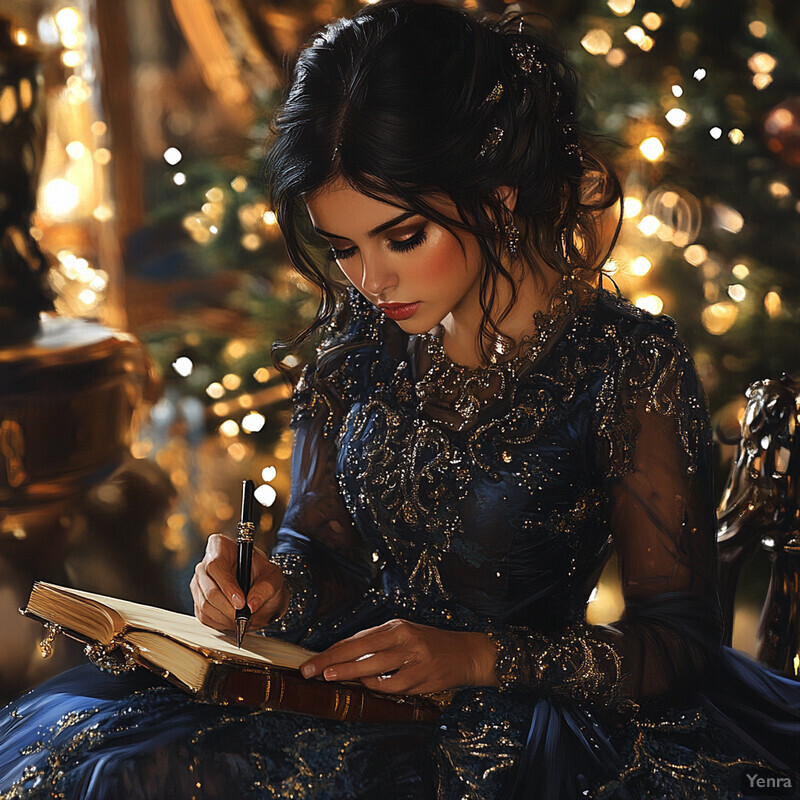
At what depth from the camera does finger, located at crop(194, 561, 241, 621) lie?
3.33 feet

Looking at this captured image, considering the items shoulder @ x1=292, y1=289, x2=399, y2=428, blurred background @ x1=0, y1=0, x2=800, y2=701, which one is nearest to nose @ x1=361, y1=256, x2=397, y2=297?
shoulder @ x1=292, y1=289, x2=399, y2=428

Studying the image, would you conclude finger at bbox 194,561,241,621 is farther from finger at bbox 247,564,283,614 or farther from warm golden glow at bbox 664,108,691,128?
warm golden glow at bbox 664,108,691,128

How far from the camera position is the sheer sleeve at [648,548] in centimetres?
95

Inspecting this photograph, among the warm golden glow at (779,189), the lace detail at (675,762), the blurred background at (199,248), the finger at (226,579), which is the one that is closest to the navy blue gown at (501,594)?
the lace detail at (675,762)

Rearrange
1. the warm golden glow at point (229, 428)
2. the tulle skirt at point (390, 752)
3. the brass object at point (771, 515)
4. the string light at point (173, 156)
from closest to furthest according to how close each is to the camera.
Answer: the tulle skirt at point (390, 752) < the brass object at point (771, 515) < the string light at point (173, 156) < the warm golden glow at point (229, 428)

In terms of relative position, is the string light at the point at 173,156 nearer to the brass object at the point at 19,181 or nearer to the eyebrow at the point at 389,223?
the brass object at the point at 19,181

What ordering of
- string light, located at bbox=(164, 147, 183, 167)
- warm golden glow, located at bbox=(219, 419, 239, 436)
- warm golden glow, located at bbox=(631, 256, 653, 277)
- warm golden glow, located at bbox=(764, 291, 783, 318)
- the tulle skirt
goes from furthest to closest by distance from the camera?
warm golden glow, located at bbox=(219, 419, 239, 436) → string light, located at bbox=(164, 147, 183, 167) → warm golden glow, located at bbox=(631, 256, 653, 277) → warm golden glow, located at bbox=(764, 291, 783, 318) → the tulle skirt

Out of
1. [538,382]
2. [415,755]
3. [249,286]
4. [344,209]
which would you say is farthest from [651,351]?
[249,286]

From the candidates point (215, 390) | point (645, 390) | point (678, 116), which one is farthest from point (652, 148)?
point (215, 390)

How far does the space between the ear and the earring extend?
0.02 m

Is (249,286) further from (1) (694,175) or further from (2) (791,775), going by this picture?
(2) (791,775)

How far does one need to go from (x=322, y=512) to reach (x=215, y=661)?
44 centimetres

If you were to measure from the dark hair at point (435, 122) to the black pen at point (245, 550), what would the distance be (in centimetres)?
34

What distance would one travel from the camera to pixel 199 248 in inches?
82.7
